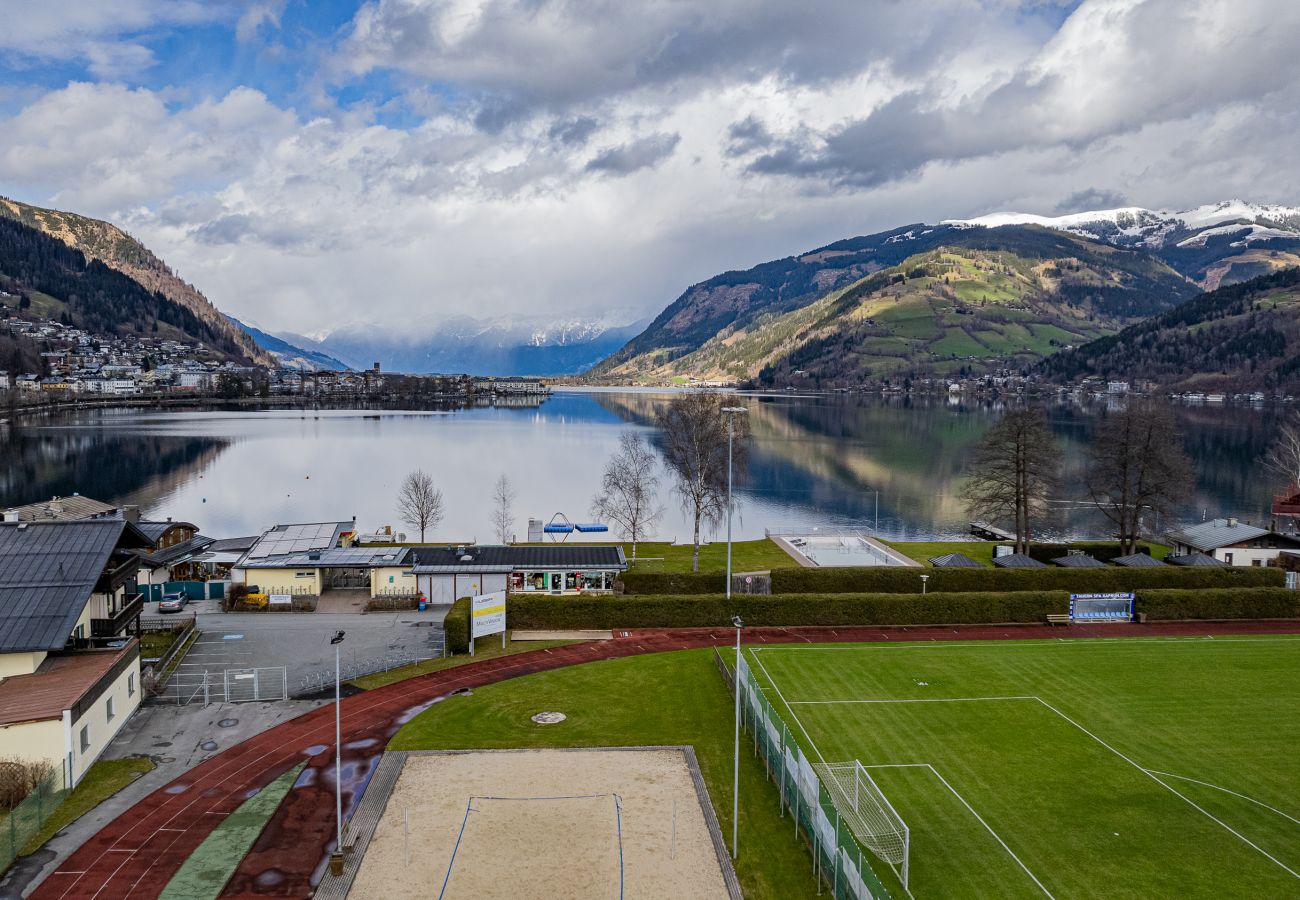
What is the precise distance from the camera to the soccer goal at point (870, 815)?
20141mm

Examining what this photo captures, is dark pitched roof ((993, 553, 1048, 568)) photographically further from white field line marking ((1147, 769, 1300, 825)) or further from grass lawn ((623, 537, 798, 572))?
white field line marking ((1147, 769, 1300, 825))

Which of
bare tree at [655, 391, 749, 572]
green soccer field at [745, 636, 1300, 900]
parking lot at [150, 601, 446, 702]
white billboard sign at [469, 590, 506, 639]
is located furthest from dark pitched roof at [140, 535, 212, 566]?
green soccer field at [745, 636, 1300, 900]

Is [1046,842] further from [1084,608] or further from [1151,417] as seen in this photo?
[1151,417]

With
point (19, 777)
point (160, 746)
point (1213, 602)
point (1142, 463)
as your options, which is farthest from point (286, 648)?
point (1142, 463)

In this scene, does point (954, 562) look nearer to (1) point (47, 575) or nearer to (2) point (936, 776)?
(2) point (936, 776)

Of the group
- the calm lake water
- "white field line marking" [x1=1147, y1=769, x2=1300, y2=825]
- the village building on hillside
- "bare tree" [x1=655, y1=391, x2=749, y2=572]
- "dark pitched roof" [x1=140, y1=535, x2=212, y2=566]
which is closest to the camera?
"white field line marking" [x1=1147, y1=769, x2=1300, y2=825]

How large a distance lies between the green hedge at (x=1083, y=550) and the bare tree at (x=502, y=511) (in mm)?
40543

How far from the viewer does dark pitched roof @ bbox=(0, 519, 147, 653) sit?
1097 inches

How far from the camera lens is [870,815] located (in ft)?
71.4

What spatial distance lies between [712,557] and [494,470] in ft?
199

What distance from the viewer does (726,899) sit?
18.5 metres

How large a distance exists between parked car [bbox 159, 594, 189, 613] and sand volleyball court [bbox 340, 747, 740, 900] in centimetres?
2510

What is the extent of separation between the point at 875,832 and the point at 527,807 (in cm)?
944

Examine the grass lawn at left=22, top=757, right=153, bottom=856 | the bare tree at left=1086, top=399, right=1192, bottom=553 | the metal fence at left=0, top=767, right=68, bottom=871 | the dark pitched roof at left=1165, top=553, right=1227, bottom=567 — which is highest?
the bare tree at left=1086, top=399, right=1192, bottom=553
